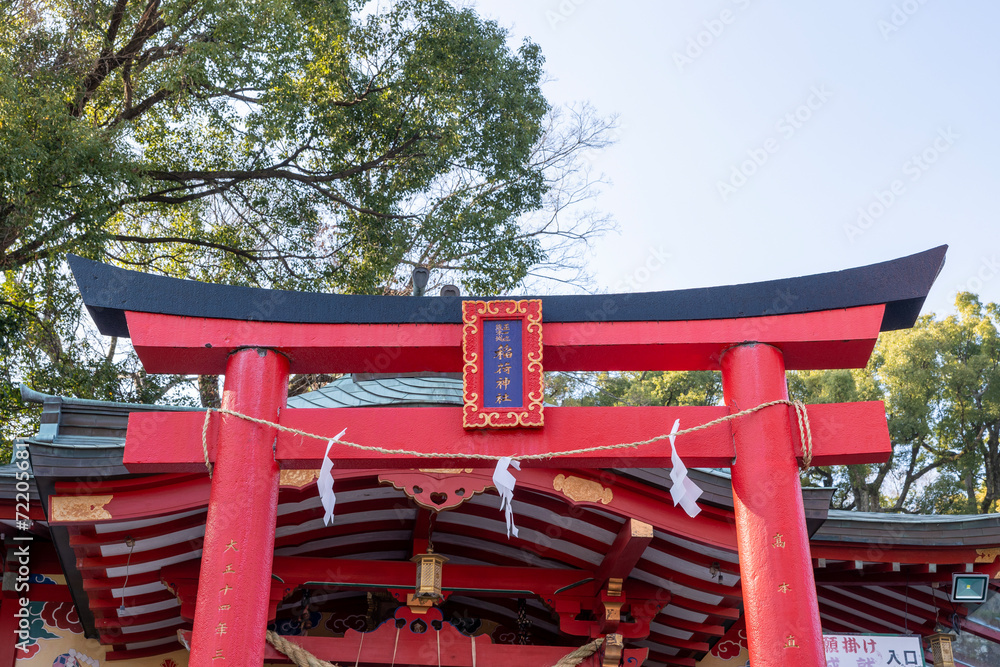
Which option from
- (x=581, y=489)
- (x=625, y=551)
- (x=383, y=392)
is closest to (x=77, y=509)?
(x=383, y=392)

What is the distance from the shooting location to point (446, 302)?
4.51 m

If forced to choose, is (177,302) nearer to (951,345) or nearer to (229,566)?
(229,566)

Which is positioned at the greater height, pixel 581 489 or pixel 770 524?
pixel 581 489

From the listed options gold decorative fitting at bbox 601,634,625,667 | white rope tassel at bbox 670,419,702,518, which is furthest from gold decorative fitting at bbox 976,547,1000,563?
white rope tassel at bbox 670,419,702,518

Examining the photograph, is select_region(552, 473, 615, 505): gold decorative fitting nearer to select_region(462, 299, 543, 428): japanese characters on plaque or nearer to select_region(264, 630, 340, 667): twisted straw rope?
select_region(462, 299, 543, 428): japanese characters on plaque

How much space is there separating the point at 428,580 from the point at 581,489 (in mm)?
1363

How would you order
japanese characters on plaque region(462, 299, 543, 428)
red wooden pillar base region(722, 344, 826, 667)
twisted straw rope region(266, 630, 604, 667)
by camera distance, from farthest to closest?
twisted straw rope region(266, 630, 604, 667), japanese characters on plaque region(462, 299, 543, 428), red wooden pillar base region(722, 344, 826, 667)

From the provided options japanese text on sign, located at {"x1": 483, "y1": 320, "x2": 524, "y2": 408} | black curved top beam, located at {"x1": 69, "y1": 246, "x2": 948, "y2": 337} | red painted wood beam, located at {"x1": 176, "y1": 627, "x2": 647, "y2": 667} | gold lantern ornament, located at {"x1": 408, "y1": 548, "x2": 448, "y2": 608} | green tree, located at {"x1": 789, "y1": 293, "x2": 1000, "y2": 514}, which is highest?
green tree, located at {"x1": 789, "y1": 293, "x2": 1000, "y2": 514}

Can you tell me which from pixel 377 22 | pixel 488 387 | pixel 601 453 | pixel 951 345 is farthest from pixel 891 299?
pixel 951 345

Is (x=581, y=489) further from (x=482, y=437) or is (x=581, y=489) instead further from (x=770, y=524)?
(x=770, y=524)

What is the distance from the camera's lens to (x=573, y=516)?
603 cm

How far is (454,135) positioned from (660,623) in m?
8.40

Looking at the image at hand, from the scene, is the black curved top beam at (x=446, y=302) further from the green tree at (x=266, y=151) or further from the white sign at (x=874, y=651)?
the green tree at (x=266, y=151)

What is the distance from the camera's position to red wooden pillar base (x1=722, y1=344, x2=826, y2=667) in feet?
12.2
